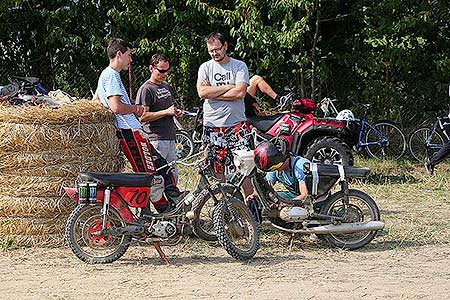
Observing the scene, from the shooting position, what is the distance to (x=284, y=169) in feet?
24.4

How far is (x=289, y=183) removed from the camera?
298 inches

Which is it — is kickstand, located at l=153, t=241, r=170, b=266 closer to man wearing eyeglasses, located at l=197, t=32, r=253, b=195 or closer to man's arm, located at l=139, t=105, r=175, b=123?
man wearing eyeglasses, located at l=197, t=32, r=253, b=195

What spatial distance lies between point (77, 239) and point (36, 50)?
31.2ft

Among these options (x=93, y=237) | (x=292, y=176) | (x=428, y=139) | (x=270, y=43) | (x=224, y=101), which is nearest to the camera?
(x=93, y=237)

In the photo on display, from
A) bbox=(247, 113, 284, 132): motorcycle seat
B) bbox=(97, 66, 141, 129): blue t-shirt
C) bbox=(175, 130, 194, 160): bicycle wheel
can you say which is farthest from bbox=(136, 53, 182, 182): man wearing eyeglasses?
bbox=(175, 130, 194, 160): bicycle wheel

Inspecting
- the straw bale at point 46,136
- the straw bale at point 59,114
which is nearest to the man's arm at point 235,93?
the straw bale at point 59,114

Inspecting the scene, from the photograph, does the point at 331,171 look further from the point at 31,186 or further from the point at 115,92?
the point at 31,186

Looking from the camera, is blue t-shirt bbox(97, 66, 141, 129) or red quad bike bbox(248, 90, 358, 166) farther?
red quad bike bbox(248, 90, 358, 166)

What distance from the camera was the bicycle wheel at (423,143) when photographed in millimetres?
13508

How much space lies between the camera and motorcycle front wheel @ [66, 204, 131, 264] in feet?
21.9

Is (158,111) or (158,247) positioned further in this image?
→ (158,111)

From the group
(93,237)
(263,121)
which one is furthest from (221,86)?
(263,121)

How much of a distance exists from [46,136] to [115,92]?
0.74m

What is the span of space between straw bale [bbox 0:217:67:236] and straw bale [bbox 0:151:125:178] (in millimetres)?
421
